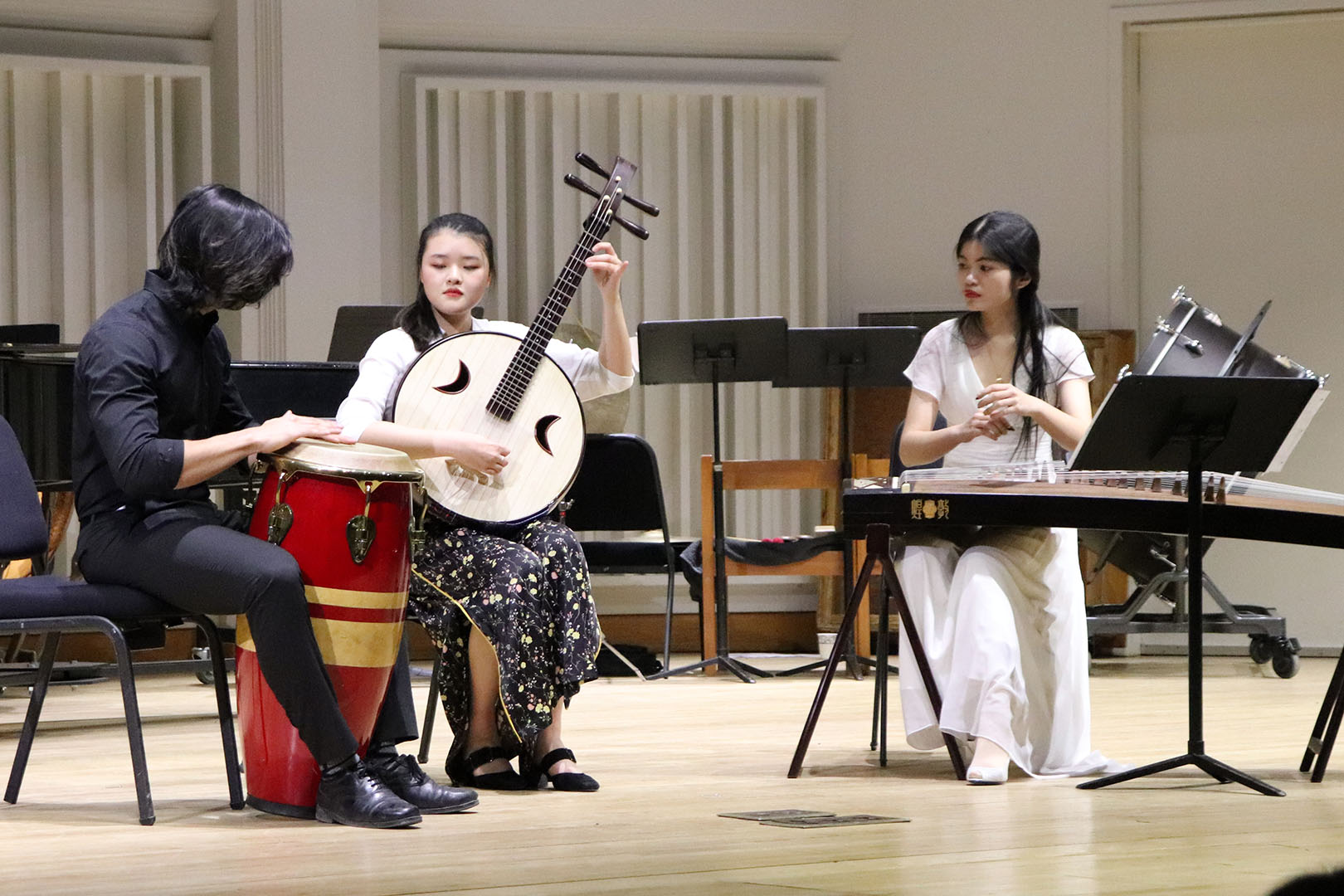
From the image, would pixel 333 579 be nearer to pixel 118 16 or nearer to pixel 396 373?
pixel 396 373

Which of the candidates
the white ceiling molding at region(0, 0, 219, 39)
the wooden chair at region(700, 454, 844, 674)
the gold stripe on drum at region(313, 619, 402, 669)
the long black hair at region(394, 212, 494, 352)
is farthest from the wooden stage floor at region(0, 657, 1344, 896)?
the white ceiling molding at region(0, 0, 219, 39)

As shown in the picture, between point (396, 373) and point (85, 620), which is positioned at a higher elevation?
point (396, 373)

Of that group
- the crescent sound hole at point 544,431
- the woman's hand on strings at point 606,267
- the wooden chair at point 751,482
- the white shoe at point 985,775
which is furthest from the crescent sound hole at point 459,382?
the wooden chair at point 751,482

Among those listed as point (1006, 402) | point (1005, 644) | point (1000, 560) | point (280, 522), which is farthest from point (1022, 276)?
point (280, 522)

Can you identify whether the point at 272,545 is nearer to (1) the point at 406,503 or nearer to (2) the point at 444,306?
(1) the point at 406,503

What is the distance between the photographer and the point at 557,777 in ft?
10.7

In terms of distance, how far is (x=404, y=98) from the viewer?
690cm

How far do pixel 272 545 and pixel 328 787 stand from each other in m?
0.42

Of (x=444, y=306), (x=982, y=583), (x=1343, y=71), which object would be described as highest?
(x=1343, y=71)

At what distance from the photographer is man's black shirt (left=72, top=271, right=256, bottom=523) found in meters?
2.83

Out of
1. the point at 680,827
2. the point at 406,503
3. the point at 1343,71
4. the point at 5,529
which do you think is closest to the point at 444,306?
the point at 406,503

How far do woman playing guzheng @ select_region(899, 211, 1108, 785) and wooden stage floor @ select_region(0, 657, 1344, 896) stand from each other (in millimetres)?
140

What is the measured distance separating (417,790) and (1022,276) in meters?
1.77

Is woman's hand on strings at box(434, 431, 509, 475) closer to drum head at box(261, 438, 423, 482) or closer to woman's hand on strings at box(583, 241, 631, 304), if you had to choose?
drum head at box(261, 438, 423, 482)
